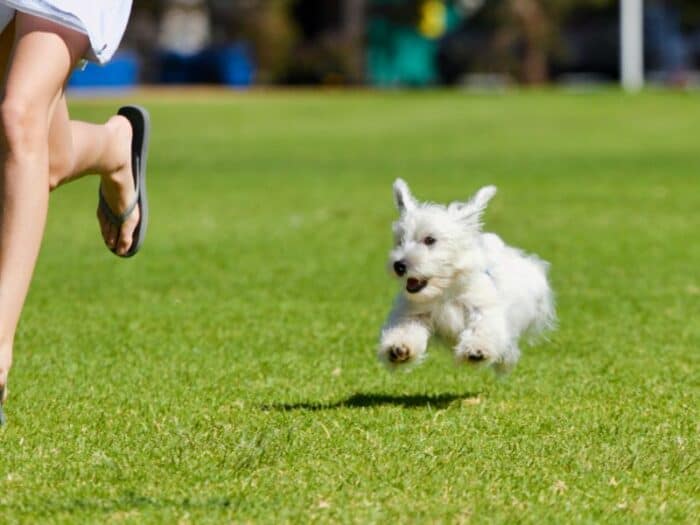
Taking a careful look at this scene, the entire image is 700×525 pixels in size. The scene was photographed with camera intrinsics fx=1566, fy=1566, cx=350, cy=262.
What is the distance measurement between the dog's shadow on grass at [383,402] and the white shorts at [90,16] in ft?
4.67

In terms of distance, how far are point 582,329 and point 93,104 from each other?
87.6 feet

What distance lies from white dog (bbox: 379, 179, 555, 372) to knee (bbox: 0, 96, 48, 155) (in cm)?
137

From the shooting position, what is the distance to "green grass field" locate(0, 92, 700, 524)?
431 cm

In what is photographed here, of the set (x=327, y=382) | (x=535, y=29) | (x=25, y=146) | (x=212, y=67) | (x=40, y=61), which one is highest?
(x=535, y=29)

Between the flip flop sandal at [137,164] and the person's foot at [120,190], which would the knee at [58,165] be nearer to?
the person's foot at [120,190]

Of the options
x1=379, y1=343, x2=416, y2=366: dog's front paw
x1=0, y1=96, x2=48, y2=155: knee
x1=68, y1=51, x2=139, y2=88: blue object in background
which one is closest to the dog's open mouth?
x1=379, y1=343, x2=416, y2=366: dog's front paw

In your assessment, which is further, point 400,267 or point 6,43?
point 400,267

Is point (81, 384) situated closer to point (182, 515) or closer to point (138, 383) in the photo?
point (138, 383)

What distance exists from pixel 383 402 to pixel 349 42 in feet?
136

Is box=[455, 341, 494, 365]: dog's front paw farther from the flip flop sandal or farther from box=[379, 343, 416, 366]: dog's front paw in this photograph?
the flip flop sandal

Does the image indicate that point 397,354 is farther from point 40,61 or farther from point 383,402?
point 40,61

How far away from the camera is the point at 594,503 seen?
4.25 metres

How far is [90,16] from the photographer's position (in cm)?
518

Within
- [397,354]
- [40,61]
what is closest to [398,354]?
[397,354]
